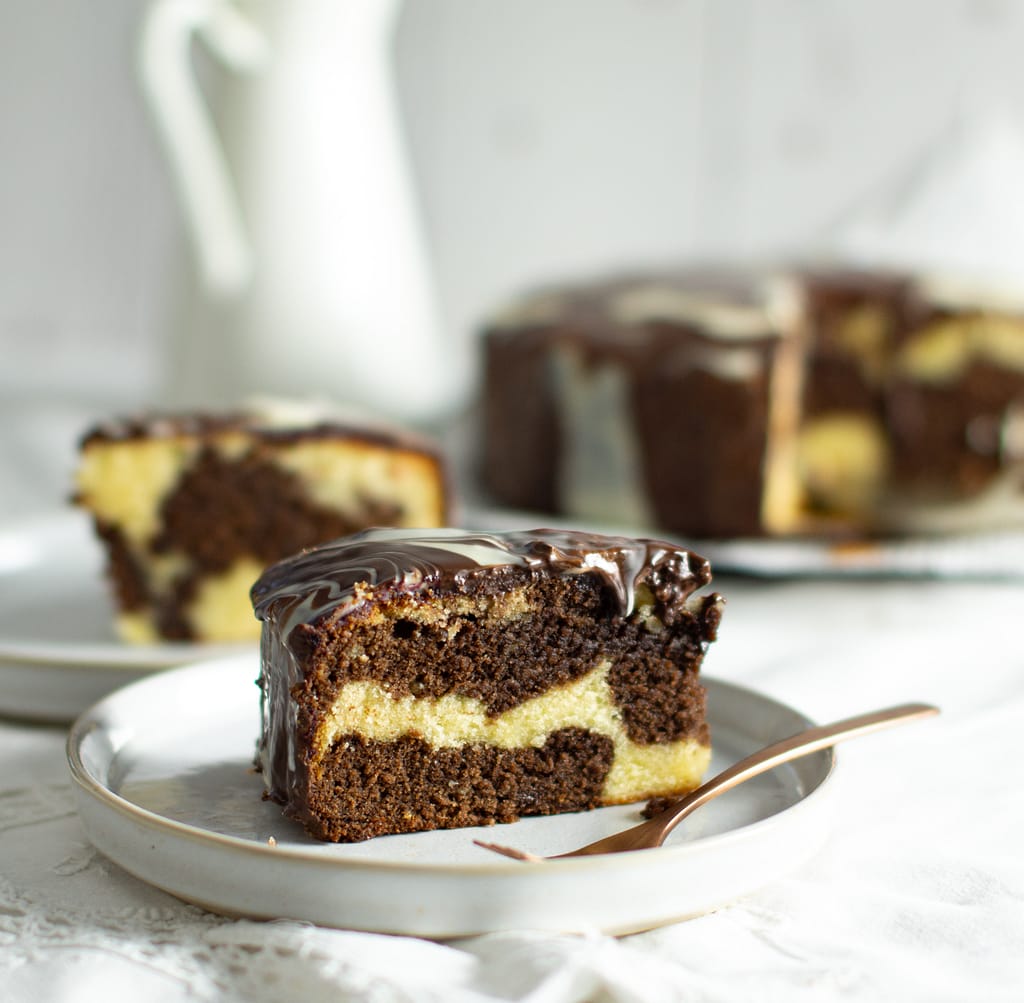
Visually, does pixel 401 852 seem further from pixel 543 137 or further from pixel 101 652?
pixel 543 137

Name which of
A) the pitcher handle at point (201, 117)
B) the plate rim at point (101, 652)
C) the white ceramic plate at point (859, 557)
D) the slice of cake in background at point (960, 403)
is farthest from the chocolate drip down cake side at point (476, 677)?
the slice of cake in background at point (960, 403)

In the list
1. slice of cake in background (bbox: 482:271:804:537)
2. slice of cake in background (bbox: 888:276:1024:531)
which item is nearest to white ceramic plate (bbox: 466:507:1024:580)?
slice of cake in background (bbox: 482:271:804:537)

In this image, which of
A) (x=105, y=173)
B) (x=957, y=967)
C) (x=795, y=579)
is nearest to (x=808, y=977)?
(x=957, y=967)

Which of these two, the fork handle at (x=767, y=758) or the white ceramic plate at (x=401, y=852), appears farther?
the fork handle at (x=767, y=758)

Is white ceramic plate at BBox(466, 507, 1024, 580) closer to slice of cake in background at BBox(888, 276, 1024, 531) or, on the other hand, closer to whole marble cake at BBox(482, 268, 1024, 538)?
whole marble cake at BBox(482, 268, 1024, 538)

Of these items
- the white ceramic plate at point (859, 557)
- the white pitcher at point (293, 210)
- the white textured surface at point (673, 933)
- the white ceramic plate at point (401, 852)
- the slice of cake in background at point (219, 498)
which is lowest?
the white ceramic plate at point (859, 557)

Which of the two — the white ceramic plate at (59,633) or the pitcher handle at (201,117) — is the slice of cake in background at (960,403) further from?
the white ceramic plate at (59,633)
